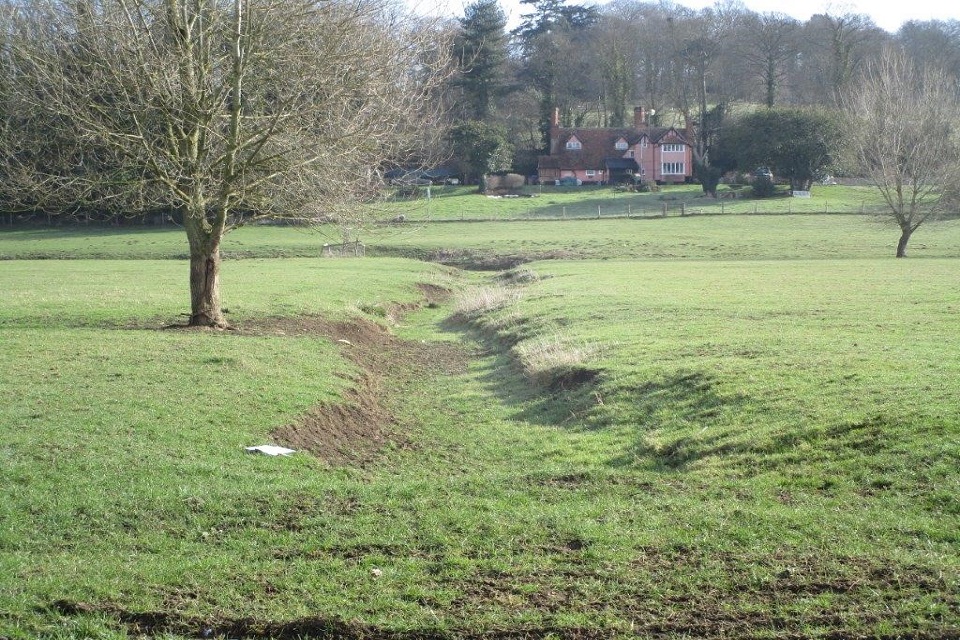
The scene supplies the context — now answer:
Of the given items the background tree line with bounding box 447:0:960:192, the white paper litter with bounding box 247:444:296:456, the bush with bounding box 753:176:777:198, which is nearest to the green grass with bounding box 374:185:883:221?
the bush with bounding box 753:176:777:198

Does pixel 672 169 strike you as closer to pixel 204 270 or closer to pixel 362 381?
pixel 204 270

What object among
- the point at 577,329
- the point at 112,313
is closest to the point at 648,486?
the point at 577,329

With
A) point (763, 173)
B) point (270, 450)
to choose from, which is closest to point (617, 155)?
Result: point (763, 173)

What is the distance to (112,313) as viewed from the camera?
84.5 feet

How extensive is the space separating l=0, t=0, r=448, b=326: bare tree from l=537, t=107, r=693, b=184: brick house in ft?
284

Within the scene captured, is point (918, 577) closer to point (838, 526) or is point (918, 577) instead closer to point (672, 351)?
point (838, 526)

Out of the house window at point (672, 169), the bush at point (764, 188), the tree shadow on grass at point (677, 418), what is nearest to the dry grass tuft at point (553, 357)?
the tree shadow on grass at point (677, 418)

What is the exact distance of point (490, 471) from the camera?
1343cm

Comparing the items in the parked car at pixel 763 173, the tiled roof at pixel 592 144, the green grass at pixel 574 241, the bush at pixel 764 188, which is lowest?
the green grass at pixel 574 241

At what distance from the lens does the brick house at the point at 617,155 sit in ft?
353

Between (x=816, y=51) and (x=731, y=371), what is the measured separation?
111 meters

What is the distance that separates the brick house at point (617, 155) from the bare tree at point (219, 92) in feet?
284

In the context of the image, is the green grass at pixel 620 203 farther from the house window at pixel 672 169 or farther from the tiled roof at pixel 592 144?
the house window at pixel 672 169

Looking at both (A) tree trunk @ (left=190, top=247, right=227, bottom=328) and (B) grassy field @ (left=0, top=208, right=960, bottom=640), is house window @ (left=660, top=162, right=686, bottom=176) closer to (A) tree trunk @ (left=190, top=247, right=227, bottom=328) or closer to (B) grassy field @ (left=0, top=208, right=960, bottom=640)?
(B) grassy field @ (left=0, top=208, right=960, bottom=640)
